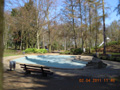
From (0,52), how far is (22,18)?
97.5ft

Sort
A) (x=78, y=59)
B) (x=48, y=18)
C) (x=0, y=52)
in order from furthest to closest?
1. (x=48, y=18)
2. (x=78, y=59)
3. (x=0, y=52)

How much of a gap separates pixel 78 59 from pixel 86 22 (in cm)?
1466

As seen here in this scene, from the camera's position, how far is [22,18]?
96.8ft

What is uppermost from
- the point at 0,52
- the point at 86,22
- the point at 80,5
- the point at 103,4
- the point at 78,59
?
the point at 80,5

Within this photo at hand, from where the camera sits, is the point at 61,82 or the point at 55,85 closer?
the point at 55,85

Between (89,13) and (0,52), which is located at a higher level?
(89,13)

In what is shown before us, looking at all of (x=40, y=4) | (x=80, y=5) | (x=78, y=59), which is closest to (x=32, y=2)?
(x=40, y=4)

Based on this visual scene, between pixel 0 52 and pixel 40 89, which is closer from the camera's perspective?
pixel 0 52

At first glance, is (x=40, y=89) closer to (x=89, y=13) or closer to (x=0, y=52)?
(x=0, y=52)

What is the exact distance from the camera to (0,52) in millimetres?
1875

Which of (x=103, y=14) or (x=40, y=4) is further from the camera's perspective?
(x=40, y=4)

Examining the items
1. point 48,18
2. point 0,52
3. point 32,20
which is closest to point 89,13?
point 48,18

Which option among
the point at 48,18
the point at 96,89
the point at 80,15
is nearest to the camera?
the point at 96,89

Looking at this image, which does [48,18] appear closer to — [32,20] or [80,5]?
[32,20]
